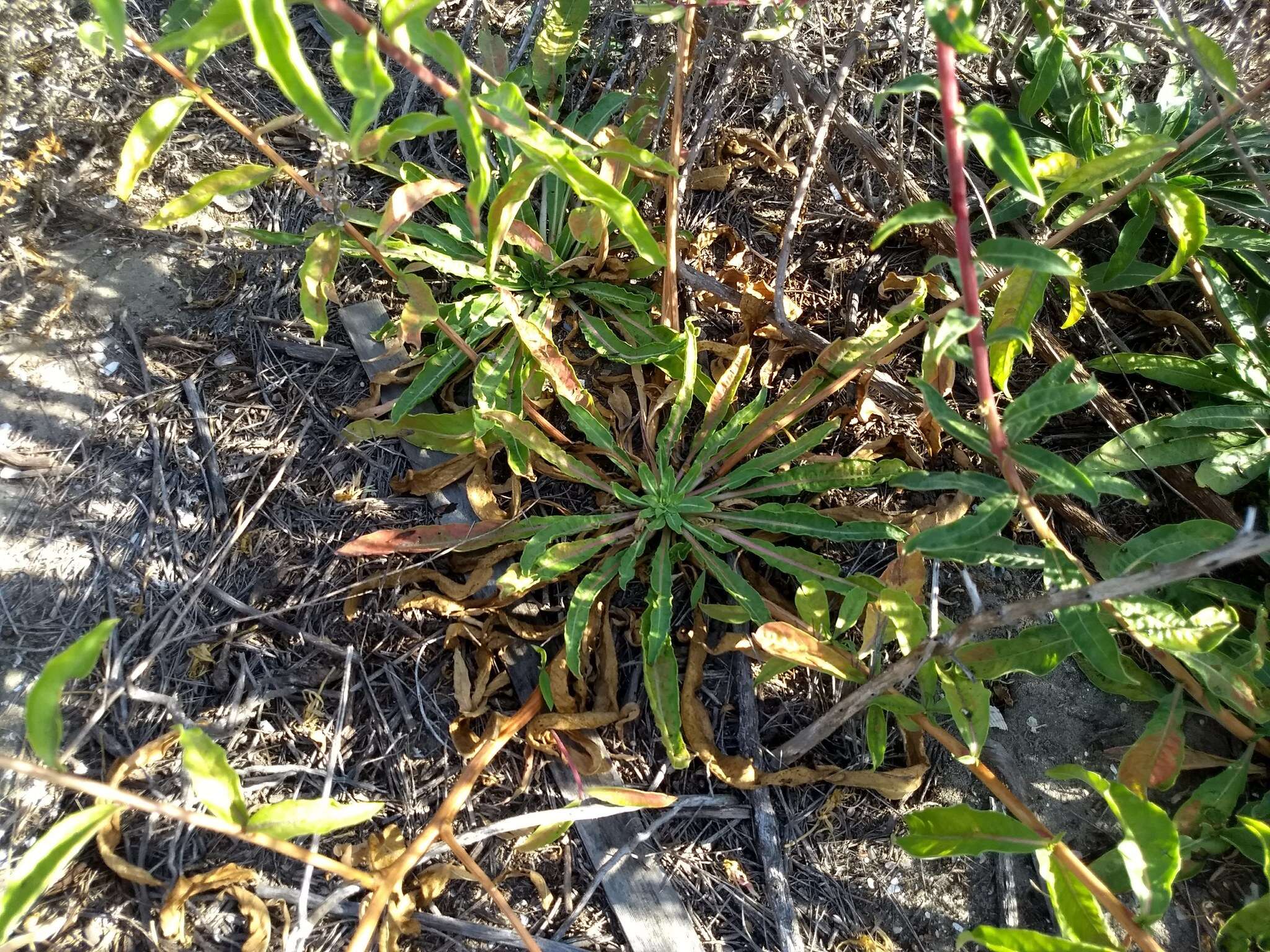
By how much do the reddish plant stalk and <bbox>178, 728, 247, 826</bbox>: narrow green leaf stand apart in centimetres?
134

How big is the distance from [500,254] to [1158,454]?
1.80 metres

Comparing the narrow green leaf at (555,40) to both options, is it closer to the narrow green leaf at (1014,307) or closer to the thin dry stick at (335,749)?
the narrow green leaf at (1014,307)

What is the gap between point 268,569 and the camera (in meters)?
2.05

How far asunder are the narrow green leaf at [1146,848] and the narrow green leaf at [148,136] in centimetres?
185

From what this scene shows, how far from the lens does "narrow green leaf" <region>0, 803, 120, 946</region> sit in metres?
1.04

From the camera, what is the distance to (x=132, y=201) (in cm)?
239

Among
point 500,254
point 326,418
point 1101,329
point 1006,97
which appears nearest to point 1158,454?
point 1101,329

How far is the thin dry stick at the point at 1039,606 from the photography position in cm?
111

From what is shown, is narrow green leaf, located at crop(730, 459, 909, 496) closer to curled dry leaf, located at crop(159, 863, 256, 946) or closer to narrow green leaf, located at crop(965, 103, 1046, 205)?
narrow green leaf, located at crop(965, 103, 1046, 205)

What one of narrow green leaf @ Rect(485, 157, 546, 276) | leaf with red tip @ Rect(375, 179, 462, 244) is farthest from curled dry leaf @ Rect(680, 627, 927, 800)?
leaf with red tip @ Rect(375, 179, 462, 244)

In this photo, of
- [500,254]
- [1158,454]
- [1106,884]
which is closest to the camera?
[1106,884]

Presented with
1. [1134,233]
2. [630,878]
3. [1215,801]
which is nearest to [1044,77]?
[1134,233]

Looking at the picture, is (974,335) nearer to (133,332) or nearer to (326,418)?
(326,418)

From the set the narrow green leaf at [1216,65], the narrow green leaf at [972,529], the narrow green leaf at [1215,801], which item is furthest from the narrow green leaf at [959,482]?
the narrow green leaf at [1215,801]
